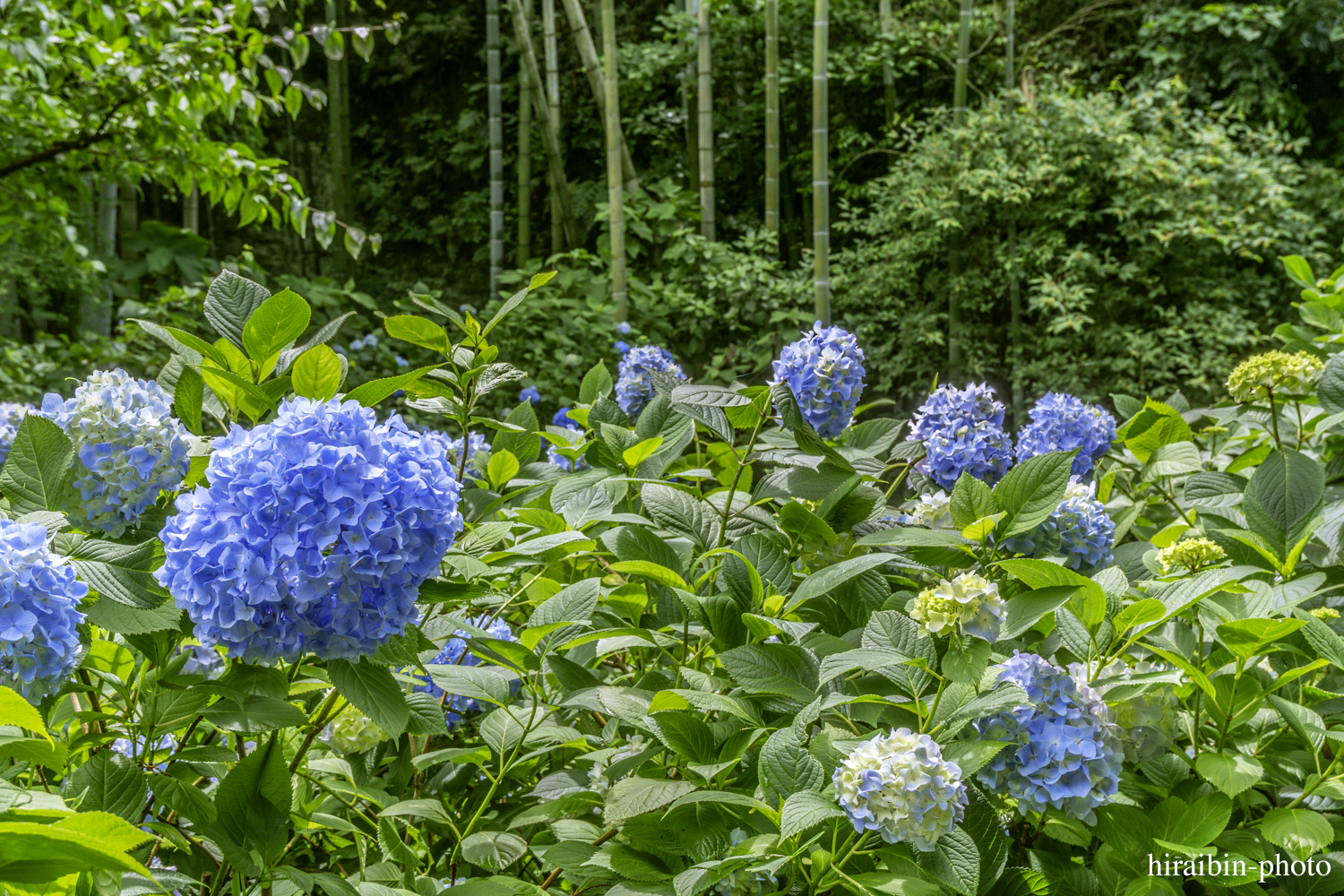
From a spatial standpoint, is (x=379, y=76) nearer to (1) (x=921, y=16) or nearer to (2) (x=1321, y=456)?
(1) (x=921, y=16)

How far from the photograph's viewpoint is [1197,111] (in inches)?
197

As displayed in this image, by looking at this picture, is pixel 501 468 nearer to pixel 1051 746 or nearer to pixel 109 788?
pixel 109 788

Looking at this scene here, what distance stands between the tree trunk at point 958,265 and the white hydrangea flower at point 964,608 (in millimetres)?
4769

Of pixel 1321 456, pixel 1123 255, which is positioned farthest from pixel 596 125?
pixel 1321 456

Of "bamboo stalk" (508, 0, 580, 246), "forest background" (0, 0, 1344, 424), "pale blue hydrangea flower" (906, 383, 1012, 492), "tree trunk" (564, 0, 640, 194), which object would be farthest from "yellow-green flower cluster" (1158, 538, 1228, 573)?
"bamboo stalk" (508, 0, 580, 246)

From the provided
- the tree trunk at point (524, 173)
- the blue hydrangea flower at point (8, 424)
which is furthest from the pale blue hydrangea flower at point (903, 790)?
the tree trunk at point (524, 173)

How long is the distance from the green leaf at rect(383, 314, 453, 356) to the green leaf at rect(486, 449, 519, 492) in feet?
0.59

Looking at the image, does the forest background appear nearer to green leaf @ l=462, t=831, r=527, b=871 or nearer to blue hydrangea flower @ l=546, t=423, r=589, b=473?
blue hydrangea flower @ l=546, t=423, r=589, b=473

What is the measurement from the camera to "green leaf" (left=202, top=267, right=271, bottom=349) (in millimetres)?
651

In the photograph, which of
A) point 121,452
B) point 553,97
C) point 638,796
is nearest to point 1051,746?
point 638,796

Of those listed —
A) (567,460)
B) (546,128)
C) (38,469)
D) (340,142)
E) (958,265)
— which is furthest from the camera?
(340,142)

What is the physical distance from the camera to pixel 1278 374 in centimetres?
90

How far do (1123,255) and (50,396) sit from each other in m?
5.31

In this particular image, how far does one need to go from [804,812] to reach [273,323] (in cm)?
45
